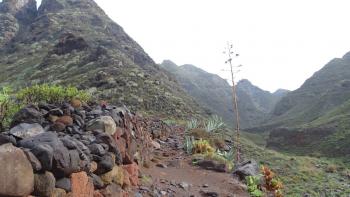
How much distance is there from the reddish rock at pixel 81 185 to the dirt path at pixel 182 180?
3.00 metres

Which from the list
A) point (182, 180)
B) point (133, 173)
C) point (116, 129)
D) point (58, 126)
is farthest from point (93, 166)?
point (182, 180)

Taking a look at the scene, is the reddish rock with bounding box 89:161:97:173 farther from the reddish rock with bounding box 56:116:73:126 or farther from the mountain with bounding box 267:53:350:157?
the mountain with bounding box 267:53:350:157

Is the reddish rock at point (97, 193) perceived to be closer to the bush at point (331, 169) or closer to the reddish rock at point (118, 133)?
the reddish rock at point (118, 133)

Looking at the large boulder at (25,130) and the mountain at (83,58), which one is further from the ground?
the mountain at (83,58)

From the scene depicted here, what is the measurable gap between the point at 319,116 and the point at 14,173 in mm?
83566

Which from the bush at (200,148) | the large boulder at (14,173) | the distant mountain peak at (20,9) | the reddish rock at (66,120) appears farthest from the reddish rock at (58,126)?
the distant mountain peak at (20,9)

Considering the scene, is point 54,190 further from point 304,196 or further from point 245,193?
point 304,196

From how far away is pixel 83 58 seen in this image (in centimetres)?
5812

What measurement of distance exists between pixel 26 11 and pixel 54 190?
11164 centimetres

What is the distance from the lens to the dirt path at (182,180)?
1208 centimetres

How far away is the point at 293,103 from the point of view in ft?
388

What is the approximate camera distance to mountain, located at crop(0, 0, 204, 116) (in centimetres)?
4475

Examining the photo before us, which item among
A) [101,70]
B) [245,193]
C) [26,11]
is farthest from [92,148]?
[26,11]

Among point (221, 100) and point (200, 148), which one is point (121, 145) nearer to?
point (200, 148)
